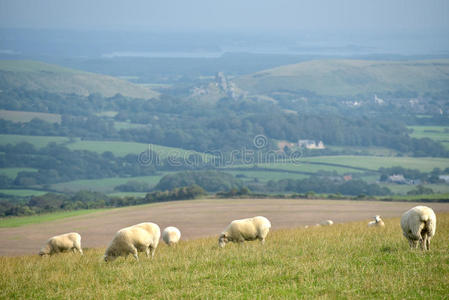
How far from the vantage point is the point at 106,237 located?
39.6 m

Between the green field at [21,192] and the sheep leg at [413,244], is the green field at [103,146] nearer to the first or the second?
the green field at [21,192]

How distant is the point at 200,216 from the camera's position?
162 ft

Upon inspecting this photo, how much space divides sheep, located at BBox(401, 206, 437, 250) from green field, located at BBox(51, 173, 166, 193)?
99.3 meters

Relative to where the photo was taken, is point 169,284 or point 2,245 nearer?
point 169,284

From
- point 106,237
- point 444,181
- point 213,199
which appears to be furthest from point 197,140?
point 106,237

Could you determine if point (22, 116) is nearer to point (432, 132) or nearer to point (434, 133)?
point (432, 132)

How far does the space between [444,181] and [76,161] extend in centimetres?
8594

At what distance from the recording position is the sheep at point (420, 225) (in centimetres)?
1453

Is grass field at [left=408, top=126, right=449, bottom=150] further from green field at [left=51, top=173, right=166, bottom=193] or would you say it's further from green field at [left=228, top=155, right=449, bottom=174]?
green field at [left=51, top=173, right=166, bottom=193]

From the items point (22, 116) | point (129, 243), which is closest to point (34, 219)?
point (129, 243)

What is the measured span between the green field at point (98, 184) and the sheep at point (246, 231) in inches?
3689

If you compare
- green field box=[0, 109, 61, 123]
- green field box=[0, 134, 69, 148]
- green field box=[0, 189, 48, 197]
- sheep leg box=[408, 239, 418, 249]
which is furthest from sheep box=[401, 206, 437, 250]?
green field box=[0, 109, 61, 123]

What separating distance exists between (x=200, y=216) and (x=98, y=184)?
7518 centimetres

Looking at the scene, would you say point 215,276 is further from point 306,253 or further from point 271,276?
point 306,253
